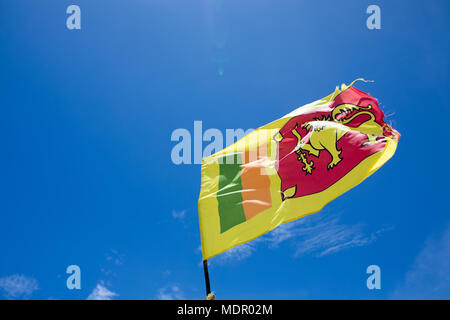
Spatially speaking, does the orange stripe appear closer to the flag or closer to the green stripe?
the flag

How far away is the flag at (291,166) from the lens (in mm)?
8781

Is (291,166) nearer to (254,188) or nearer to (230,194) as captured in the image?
(254,188)

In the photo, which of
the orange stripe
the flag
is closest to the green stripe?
the flag

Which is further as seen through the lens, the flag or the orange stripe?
the orange stripe

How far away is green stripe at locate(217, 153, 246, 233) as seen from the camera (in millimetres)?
8883

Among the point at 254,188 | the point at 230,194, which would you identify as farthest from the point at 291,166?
the point at 230,194

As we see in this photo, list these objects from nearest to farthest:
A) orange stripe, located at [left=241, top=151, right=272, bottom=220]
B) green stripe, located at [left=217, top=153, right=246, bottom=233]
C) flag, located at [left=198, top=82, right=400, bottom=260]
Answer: flag, located at [left=198, top=82, right=400, bottom=260] < green stripe, located at [left=217, top=153, right=246, bottom=233] < orange stripe, located at [left=241, top=151, right=272, bottom=220]

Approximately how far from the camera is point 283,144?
10516mm

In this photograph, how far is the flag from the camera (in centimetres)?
878

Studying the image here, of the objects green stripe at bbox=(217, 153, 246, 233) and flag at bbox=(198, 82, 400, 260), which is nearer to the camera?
flag at bbox=(198, 82, 400, 260)

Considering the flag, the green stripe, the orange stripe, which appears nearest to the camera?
the flag

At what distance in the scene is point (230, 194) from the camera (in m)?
9.55
